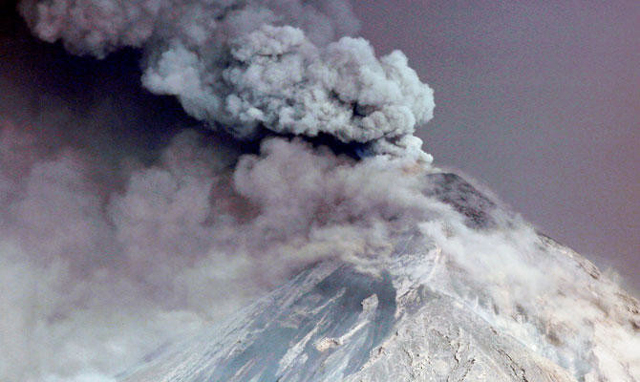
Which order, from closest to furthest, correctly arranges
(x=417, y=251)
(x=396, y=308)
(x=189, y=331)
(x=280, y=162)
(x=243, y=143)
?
(x=396, y=308)
(x=417, y=251)
(x=189, y=331)
(x=280, y=162)
(x=243, y=143)

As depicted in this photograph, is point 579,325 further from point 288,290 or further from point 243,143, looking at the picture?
point 243,143

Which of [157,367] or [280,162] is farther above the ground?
[280,162]

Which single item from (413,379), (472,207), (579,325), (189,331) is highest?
(472,207)

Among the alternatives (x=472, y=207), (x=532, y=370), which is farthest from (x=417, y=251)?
(x=532, y=370)

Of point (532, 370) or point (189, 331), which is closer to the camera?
point (532, 370)

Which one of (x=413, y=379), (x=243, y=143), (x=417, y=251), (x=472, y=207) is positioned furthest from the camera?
(x=243, y=143)

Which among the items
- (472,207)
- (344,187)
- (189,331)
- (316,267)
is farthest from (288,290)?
(472,207)
